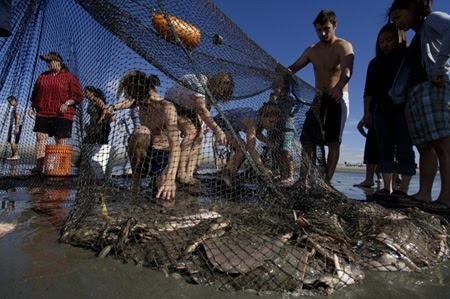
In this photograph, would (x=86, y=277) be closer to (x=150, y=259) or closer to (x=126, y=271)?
(x=126, y=271)

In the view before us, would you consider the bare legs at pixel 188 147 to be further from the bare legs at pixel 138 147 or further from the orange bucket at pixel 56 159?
the orange bucket at pixel 56 159

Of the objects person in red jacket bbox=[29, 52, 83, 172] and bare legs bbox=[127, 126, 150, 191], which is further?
person in red jacket bbox=[29, 52, 83, 172]

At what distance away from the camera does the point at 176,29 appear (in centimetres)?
314

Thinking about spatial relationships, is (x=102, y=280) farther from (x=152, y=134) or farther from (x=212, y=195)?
(x=152, y=134)

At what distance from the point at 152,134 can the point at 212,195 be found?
3.50ft

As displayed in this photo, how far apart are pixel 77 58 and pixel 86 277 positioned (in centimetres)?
305

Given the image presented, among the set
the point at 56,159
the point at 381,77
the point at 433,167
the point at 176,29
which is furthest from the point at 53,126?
the point at 433,167

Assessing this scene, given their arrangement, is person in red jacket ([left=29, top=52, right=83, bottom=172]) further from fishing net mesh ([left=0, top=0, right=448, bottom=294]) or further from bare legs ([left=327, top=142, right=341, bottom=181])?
bare legs ([left=327, top=142, right=341, bottom=181])

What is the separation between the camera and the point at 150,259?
1966 millimetres

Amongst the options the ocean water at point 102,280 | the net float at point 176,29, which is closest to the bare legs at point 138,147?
the net float at point 176,29

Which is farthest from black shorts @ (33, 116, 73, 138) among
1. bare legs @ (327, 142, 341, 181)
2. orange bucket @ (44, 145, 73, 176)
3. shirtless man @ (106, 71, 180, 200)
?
bare legs @ (327, 142, 341, 181)

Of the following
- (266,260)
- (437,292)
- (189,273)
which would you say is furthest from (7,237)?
(437,292)

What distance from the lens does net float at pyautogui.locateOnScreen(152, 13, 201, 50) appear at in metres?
3.09

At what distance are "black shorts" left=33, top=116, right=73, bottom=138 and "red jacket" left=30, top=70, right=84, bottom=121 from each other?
71 millimetres
